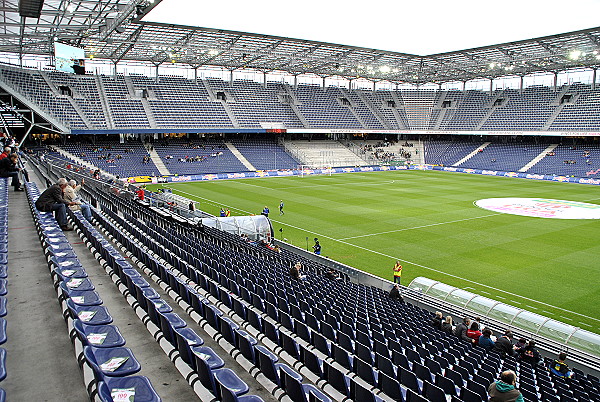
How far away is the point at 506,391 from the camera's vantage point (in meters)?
6.23

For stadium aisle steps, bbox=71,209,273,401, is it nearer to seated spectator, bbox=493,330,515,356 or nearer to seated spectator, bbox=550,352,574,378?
seated spectator, bbox=493,330,515,356

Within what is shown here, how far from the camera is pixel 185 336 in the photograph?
6.84 metres

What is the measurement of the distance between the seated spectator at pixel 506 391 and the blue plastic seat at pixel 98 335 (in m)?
5.11

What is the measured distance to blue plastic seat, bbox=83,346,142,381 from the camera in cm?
514

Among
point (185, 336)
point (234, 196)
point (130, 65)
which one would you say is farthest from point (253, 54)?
point (185, 336)

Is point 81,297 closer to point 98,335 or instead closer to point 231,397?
point 98,335

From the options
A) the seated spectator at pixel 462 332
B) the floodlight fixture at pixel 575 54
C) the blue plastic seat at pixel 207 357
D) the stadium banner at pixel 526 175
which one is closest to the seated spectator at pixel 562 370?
the seated spectator at pixel 462 332

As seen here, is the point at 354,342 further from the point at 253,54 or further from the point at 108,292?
the point at 253,54

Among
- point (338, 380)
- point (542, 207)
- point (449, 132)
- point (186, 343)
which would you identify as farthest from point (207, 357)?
point (449, 132)

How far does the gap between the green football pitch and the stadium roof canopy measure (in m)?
17.6

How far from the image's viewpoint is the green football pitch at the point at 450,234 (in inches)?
789

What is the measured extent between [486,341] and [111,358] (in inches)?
395

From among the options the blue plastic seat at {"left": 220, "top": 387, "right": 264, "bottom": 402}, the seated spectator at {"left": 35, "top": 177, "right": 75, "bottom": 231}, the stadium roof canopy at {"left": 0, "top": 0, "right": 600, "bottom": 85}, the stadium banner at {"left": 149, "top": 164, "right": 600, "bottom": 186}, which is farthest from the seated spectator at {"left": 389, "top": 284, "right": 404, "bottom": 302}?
the stadium banner at {"left": 149, "top": 164, "right": 600, "bottom": 186}

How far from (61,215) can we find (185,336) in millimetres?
9117
